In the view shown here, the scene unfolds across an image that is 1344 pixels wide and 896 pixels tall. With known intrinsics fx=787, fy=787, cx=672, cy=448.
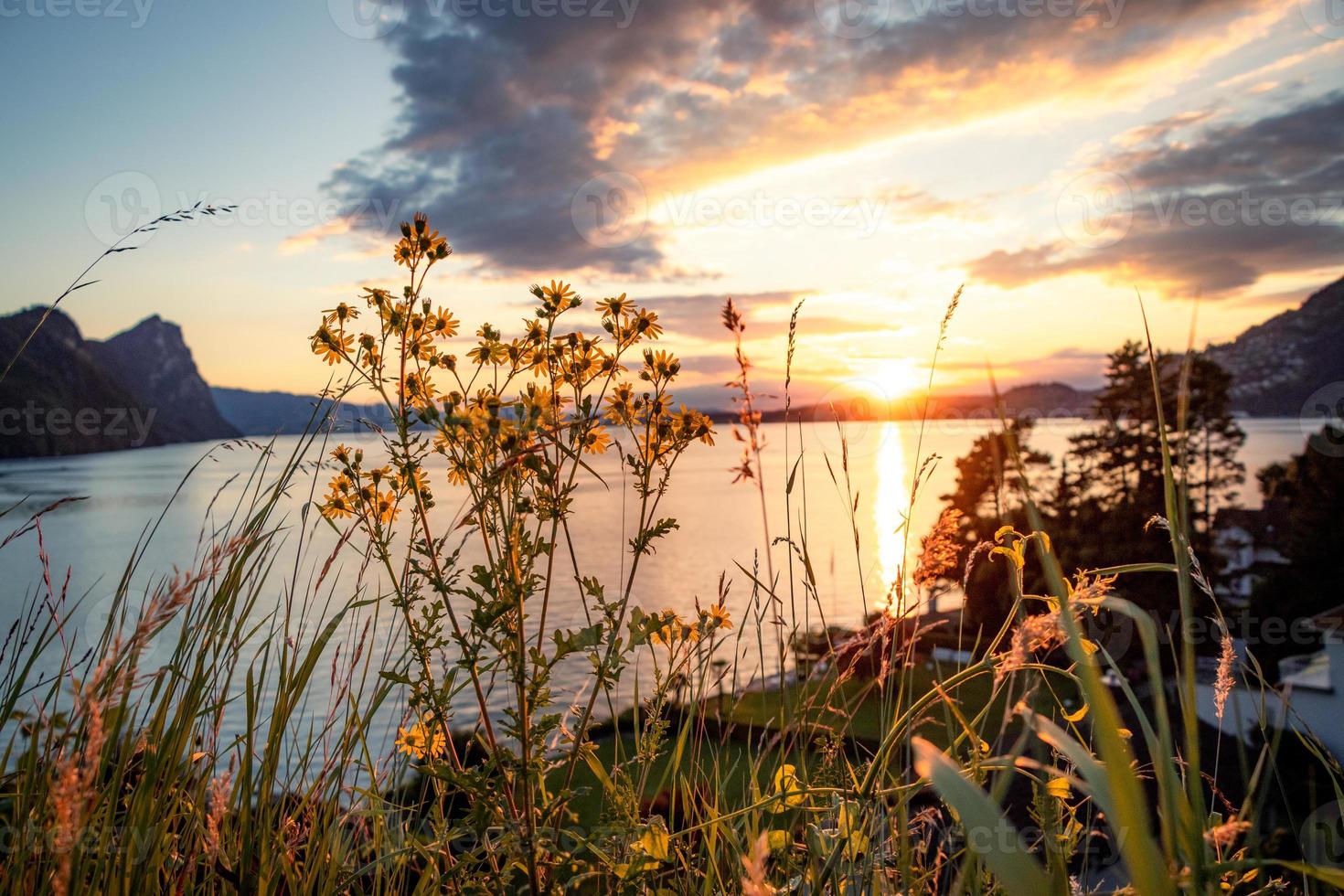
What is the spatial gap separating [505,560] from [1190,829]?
3.73 ft

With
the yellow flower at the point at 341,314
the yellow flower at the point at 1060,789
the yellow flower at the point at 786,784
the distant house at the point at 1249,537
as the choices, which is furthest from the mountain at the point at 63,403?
the distant house at the point at 1249,537

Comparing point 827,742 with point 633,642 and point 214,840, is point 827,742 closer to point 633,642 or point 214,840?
point 633,642

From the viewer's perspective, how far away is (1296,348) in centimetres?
12862

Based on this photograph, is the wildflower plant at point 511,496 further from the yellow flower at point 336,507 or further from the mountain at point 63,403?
the mountain at point 63,403

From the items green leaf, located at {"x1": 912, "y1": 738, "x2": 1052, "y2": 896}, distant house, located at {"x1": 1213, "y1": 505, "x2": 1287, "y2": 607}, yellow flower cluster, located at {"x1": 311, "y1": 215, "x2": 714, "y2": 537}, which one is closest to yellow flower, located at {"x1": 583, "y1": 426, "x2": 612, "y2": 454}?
yellow flower cluster, located at {"x1": 311, "y1": 215, "x2": 714, "y2": 537}

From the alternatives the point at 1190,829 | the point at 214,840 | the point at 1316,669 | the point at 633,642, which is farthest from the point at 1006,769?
the point at 1316,669

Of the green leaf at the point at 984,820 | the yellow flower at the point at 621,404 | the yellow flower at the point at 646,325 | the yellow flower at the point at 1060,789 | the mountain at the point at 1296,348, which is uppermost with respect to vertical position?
the mountain at the point at 1296,348

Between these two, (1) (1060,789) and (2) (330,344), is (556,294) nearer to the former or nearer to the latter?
(2) (330,344)

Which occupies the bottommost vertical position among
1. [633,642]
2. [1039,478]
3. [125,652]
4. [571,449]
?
[1039,478]

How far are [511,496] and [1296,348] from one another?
538ft

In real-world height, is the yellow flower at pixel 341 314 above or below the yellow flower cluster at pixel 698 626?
above

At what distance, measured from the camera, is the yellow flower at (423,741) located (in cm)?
174

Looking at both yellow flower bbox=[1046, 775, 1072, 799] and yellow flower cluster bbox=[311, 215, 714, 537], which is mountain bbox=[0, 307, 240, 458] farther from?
yellow flower bbox=[1046, 775, 1072, 799]

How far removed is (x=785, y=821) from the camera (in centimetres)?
213
